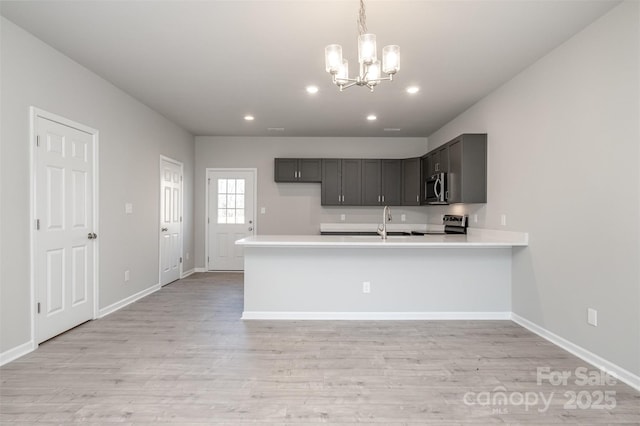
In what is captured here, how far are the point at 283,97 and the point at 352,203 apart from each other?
264cm

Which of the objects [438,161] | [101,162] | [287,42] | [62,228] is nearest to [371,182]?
[438,161]

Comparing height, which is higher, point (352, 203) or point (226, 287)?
point (352, 203)

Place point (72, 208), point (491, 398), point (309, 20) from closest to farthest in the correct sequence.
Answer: point (491, 398)
point (309, 20)
point (72, 208)

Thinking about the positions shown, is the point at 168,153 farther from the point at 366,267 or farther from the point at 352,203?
the point at 366,267

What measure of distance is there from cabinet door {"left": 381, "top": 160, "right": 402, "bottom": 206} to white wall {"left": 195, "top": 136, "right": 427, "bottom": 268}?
0.37 m

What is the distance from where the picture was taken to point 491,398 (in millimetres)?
2203

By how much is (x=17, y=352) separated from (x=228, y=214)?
13.8ft

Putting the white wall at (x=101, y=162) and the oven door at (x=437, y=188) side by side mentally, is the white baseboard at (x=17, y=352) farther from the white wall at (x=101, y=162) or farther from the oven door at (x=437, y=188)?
the oven door at (x=437, y=188)

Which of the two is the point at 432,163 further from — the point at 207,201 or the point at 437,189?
the point at 207,201

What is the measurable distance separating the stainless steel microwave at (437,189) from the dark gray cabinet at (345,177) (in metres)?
1.30

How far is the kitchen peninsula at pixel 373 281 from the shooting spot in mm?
3826

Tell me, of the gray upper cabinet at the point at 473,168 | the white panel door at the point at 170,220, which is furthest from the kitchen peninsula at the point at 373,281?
the white panel door at the point at 170,220

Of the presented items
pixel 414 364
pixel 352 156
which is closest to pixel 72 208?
pixel 414 364

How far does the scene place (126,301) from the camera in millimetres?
4355
